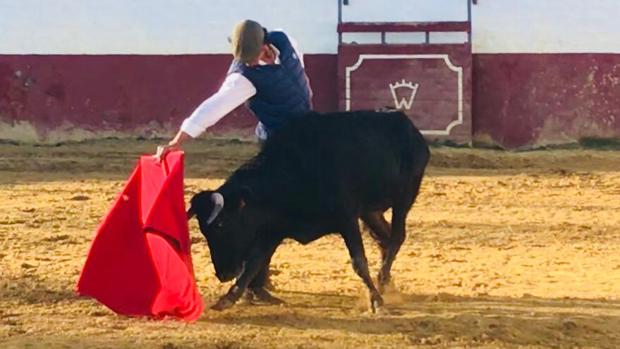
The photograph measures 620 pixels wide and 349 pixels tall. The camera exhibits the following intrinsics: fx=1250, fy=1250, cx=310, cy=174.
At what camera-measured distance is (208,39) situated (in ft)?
52.2

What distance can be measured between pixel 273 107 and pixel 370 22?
30.8 ft

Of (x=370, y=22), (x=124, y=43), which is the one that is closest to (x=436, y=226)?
(x=370, y=22)

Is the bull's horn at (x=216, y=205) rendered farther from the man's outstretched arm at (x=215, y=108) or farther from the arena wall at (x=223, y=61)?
the arena wall at (x=223, y=61)

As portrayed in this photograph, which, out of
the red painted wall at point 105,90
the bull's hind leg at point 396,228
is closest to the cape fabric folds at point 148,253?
the bull's hind leg at point 396,228

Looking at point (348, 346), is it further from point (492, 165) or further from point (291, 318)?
point (492, 165)

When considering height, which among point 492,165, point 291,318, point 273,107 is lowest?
point 492,165

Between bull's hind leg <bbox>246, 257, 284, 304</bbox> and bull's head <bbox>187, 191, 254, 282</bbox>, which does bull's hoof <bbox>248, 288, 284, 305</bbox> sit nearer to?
bull's hind leg <bbox>246, 257, 284, 304</bbox>

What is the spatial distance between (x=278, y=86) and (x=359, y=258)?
0.93 m

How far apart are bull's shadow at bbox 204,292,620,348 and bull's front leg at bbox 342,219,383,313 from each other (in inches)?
3.1

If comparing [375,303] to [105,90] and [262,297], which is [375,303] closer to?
[262,297]

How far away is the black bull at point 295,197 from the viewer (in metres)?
5.96

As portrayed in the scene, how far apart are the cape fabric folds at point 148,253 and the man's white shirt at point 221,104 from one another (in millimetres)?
193

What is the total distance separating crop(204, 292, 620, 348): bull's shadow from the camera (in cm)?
541

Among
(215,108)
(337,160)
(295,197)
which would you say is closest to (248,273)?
(295,197)
